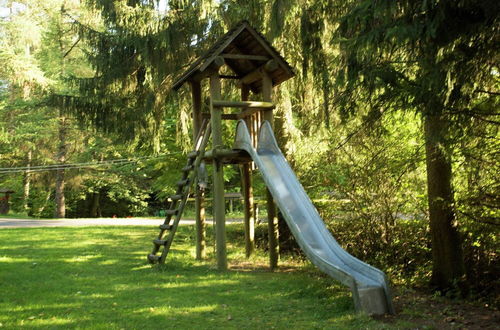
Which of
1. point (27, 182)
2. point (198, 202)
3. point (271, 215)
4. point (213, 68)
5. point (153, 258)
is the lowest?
point (153, 258)

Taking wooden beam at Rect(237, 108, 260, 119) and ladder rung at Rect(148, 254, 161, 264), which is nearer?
ladder rung at Rect(148, 254, 161, 264)

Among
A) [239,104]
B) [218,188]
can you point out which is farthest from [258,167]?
[239,104]

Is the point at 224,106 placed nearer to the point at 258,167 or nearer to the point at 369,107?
the point at 258,167

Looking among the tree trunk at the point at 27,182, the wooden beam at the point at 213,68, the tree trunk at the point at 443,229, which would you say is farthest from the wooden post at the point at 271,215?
the tree trunk at the point at 27,182

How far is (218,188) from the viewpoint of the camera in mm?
9125

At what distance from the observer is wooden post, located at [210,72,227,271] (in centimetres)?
891

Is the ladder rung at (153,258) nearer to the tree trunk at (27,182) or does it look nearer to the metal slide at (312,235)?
the metal slide at (312,235)

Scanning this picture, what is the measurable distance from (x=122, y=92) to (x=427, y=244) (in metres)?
8.80

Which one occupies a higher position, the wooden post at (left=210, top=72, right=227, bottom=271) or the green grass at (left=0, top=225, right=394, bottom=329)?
the wooden post at (left=210, top=72, right=227, bottom=271)

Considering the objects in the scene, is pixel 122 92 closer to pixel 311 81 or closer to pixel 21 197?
pixel 311 81

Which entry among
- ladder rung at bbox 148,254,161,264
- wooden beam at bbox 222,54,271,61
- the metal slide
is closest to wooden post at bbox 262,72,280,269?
wooden beam at bbox 222,54,271,61

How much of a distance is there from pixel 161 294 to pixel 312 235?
2160 mm

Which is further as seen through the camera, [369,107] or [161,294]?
[369,107]

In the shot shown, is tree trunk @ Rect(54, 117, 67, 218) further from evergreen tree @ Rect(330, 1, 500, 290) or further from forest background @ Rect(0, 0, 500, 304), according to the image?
evergreen tree @ Rect(330, 1, 500, 290)
